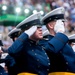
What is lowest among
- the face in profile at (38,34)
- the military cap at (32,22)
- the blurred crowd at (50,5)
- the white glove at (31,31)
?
the blurred crowd at (50,5)

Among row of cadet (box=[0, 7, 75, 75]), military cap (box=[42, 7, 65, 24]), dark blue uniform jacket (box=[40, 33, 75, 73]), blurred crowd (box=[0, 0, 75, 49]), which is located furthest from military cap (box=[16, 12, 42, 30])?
blurred crowd (box=[0, 0, 75, 49])

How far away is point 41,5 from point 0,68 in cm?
975

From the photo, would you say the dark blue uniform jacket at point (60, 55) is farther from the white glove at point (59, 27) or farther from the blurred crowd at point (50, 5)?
the blurred crowd at point (50, 5)

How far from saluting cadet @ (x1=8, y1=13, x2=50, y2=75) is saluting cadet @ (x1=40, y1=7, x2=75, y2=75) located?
0.11 meters

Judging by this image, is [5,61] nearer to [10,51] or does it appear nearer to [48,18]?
[10,51]

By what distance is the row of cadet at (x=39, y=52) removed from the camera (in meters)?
3.52

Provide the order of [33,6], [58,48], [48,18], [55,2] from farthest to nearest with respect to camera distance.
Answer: [55,2], [33,6], [48,18], [58,48]

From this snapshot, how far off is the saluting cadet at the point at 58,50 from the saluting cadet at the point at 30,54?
0.11m

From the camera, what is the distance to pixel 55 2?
46.4 ft

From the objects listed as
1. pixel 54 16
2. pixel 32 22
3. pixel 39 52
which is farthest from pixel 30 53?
pixel 54 16

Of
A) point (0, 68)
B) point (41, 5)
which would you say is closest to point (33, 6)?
point (41, 5)

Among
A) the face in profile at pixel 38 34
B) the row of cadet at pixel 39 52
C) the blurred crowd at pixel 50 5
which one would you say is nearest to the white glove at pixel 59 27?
the row of cadet at pixel 39 52

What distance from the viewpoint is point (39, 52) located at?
11.9 ft

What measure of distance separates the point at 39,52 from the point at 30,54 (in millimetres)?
117
